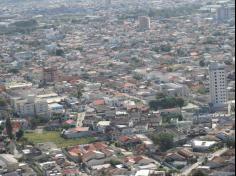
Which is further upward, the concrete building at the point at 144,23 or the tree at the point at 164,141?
the tree at the point at 164,141

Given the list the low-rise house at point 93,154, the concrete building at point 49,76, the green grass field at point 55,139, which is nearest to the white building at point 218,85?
the green grass field at point 55,139

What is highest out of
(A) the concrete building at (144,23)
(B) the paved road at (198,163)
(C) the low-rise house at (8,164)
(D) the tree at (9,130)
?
(B) the paved road at (198,163)

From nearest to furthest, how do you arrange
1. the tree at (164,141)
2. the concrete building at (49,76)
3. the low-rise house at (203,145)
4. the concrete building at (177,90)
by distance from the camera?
the low-rise house at (203,145)
the tree at (164,141)
the concrete building at (177,90)
the concrete building at (49,76)

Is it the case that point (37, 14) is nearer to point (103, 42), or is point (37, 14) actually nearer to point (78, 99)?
point (103, 42)

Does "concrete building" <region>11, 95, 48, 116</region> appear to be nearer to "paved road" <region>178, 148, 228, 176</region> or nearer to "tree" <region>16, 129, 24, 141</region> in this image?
"tree" <region>16, 129, 24, 141</region>

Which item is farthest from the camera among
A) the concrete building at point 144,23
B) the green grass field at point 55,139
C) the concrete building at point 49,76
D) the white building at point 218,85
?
the concrete building at point 144,23

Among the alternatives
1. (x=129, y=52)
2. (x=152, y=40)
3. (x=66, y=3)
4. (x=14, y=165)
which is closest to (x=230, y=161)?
(x=14, y=165)

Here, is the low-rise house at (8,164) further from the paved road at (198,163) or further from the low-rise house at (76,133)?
the paved road at (198,163)

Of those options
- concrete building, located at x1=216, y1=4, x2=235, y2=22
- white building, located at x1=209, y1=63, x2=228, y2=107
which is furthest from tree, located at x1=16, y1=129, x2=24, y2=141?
concrete building, located at x1=216, y1=4, x2=235, y2=22
